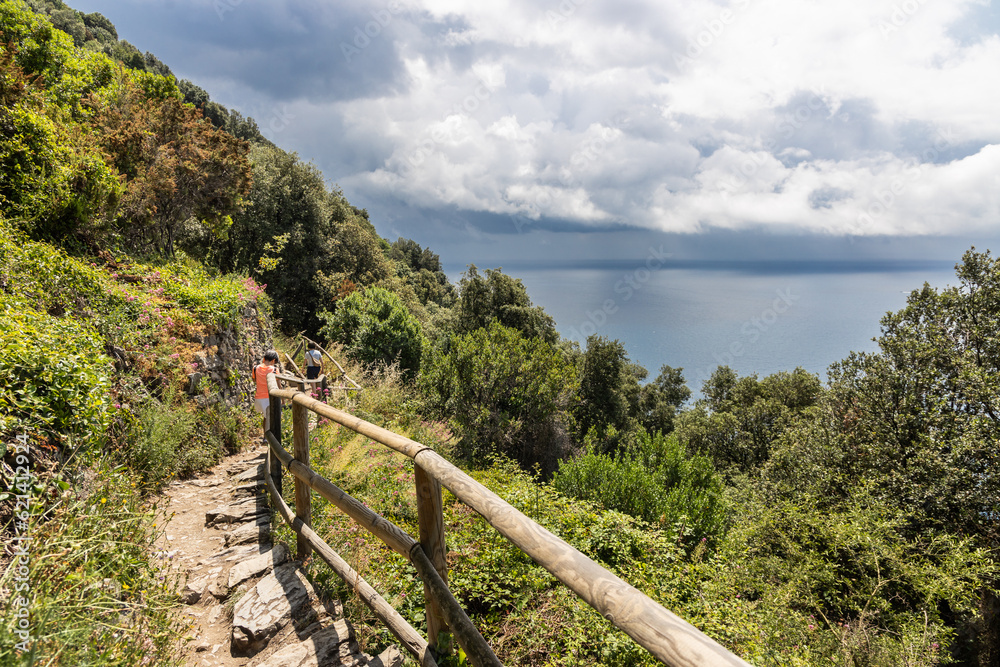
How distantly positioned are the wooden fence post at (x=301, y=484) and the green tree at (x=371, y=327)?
15.0 m

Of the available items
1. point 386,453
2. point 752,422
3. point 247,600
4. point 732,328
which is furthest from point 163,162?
point 732,328

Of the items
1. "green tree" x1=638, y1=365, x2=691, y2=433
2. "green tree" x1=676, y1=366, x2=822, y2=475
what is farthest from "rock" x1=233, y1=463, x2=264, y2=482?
"green tree" x1=638, y1=365, x2=691, y2=433

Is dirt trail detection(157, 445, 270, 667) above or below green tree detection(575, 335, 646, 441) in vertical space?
above

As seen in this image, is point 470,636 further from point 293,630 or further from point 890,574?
point 890,574

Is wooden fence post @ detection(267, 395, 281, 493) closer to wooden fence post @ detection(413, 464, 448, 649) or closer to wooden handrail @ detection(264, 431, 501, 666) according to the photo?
wooden handrail @ detection(264, 431, 501, 666)

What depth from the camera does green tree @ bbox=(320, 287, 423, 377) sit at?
60.1 ft

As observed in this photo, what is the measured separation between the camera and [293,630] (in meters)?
2.77

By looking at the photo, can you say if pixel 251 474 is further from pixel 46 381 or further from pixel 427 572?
pixel 427 572

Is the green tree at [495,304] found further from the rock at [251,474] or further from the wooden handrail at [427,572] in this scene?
the wooden handrail at [427,572]

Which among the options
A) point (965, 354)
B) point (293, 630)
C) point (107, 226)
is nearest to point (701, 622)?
point (293, 630)

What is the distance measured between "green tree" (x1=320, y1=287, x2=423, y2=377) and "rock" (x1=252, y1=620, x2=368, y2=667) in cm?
1579

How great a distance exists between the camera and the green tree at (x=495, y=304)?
86.3 ft

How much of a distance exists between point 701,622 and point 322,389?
7.70 metres

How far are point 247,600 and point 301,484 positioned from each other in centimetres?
81
